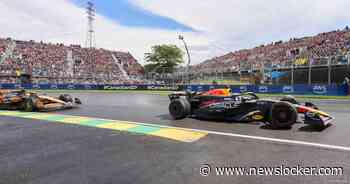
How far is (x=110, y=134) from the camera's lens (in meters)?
6.42

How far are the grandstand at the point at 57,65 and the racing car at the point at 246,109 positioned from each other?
119 feet

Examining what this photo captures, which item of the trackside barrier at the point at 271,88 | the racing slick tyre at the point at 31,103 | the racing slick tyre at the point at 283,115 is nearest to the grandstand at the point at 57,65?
the trackside barrier at the point at 271,88

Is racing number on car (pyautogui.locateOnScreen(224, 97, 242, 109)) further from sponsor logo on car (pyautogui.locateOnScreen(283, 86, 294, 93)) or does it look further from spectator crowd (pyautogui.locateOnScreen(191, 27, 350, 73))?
spectator crowd (pyautogui.locateOnScreen(191, 27, 350, 73))

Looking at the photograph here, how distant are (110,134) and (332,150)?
4477 mm

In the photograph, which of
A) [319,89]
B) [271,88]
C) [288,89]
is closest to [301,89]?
[288,89]

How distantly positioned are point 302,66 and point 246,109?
18660mm

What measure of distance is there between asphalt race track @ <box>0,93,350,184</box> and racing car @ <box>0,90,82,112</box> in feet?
14.4

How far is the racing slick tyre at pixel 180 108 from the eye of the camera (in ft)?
28.0

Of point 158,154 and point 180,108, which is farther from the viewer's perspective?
point 180,108

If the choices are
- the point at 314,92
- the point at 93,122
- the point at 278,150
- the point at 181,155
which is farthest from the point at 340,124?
the point at 314,92

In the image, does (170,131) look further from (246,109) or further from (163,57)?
(163,57)

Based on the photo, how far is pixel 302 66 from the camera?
77.3 ft

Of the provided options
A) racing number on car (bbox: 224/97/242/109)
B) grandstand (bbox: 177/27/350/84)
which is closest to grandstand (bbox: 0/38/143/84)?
grandstand (bbox: 177/27/350/84)

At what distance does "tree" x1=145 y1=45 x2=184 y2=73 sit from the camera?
6309cm
